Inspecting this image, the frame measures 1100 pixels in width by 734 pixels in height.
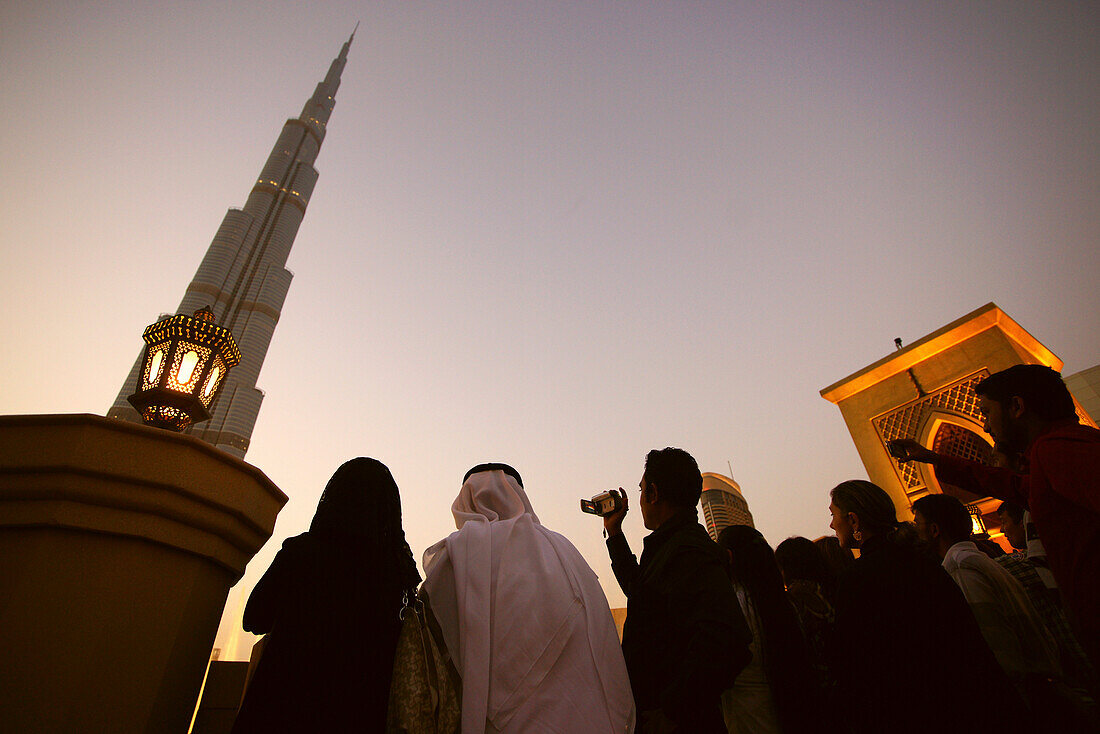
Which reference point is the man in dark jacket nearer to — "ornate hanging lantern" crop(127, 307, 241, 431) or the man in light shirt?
the man in light shirt

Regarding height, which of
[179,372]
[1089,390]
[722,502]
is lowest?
[179,372]

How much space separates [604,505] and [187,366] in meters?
2.97

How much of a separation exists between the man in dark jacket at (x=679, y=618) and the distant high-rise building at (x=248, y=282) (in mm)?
28762

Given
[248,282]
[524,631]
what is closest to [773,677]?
[524,631]

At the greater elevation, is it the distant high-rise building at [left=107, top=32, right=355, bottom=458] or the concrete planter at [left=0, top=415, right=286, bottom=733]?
the distant high-rise building at [left=107, top=32, right=355, bottom=458]

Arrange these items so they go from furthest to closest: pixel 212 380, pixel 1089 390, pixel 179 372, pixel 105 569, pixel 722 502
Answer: pixel 722 502 < pixel 1089 390 < pixel 212 380 < pixel 179 372 < pixel 105 569

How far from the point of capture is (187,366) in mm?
3436

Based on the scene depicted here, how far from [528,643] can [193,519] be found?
809mm

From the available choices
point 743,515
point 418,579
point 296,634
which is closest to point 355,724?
point 296,634

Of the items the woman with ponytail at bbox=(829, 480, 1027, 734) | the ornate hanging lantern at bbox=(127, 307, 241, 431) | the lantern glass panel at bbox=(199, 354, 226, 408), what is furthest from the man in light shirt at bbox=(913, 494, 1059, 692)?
the lantern glass panel at bbox=(199, 354, 226, 408)

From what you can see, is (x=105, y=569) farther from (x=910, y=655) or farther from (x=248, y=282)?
(x=248, y=282)

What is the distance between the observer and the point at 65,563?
0.91m

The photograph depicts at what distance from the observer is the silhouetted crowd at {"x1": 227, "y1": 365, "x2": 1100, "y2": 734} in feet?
3.69

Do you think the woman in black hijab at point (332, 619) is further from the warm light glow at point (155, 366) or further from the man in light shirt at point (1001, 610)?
the warm light glow at point (155, 366)
